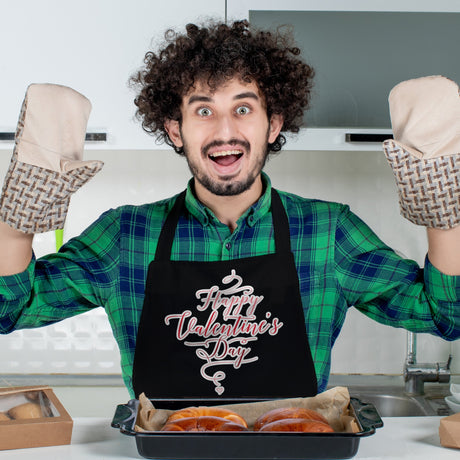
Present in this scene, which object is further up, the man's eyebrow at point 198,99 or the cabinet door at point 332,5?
the cabinet door at point 332,5

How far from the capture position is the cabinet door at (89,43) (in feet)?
6.44

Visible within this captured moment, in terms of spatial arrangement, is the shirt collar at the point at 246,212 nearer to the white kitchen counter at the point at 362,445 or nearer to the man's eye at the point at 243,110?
the man's eye at the point at 243,110

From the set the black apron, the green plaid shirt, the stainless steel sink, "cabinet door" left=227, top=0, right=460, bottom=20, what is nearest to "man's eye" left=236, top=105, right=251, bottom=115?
the green plaid shirt

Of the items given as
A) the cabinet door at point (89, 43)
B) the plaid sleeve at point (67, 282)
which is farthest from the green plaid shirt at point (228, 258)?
the cabinet door at point (89, 43)

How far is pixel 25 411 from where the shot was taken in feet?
3.38

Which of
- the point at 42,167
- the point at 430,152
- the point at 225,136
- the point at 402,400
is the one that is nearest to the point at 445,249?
the point at 430,152

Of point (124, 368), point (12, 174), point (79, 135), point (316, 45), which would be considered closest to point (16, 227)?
point (12, 174)

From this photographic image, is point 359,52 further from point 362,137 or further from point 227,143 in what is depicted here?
point 227,143

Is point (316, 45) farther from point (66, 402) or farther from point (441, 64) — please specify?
point (66, 402)

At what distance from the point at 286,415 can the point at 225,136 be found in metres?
0.63

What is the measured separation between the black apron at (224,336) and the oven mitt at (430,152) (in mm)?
397

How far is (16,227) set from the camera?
1149 millimetres

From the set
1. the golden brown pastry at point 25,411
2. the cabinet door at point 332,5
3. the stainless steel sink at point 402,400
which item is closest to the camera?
the golden brown pastry at point 25,411

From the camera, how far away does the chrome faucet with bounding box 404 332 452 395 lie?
2.29m
